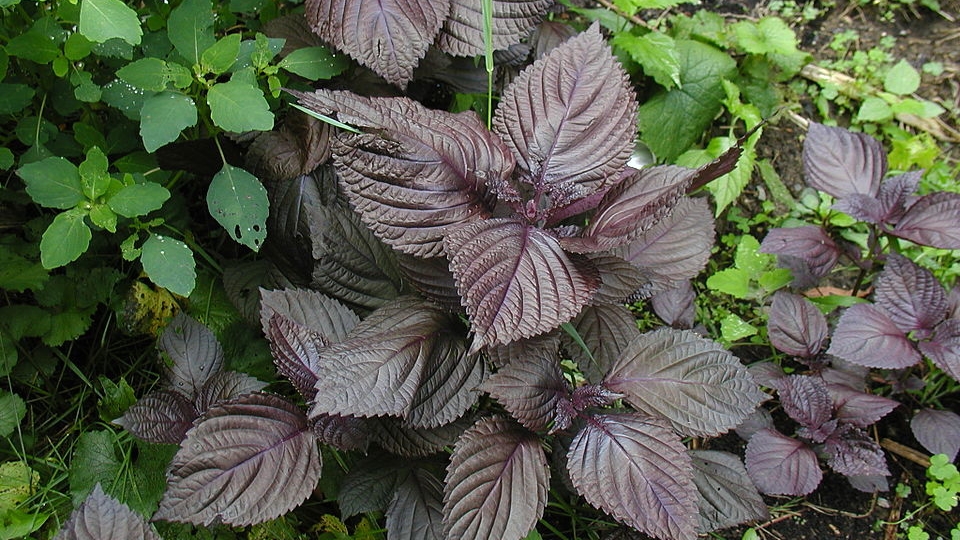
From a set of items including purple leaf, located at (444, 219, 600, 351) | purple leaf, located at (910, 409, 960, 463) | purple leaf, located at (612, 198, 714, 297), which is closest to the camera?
purple leaf, located at (444, 219, 600, 351)

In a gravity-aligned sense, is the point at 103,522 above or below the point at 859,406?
above

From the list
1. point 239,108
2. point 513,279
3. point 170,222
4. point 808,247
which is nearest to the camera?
point 513,279

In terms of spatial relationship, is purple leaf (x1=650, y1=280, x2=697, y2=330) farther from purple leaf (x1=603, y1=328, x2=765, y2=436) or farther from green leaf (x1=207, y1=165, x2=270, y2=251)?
green leaf (x1=207, y1=165, x2=270, y2=251)

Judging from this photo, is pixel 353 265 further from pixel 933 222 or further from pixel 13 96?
pixel 933 222


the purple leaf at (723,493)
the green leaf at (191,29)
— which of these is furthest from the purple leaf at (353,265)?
the purple leaf at (723,493)

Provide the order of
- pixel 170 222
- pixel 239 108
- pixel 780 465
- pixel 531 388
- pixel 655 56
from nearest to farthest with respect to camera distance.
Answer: pixel 531 388, pixel 239 108, pixel 780 465, pixel 170 222, pixel 655 56

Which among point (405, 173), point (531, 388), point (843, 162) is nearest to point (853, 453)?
point (843, 162)

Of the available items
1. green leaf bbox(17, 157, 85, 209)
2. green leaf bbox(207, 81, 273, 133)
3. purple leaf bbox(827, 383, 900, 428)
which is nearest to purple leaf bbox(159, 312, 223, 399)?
green leaf bbox(17, 157, 85, 209)
